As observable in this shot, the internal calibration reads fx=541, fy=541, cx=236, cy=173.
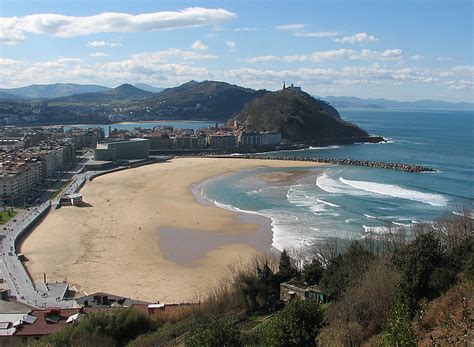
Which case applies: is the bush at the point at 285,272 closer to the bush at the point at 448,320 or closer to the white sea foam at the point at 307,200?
the bush at the point at 448,320

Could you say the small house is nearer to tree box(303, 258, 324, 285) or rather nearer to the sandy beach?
tree box(303, 258, 324, 285)

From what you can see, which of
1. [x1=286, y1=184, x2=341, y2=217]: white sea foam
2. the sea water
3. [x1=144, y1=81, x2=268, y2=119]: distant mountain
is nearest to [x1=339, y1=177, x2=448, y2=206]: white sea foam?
the sea water

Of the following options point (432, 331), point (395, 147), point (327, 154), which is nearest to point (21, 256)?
point (432, 331)

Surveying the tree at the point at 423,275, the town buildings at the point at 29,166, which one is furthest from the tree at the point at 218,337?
the town buildings at the point at 29,166

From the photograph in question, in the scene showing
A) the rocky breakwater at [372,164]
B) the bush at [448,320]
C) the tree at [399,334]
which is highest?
the tree at [399,334]

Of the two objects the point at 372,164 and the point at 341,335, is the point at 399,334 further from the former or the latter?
the point at 372,164
